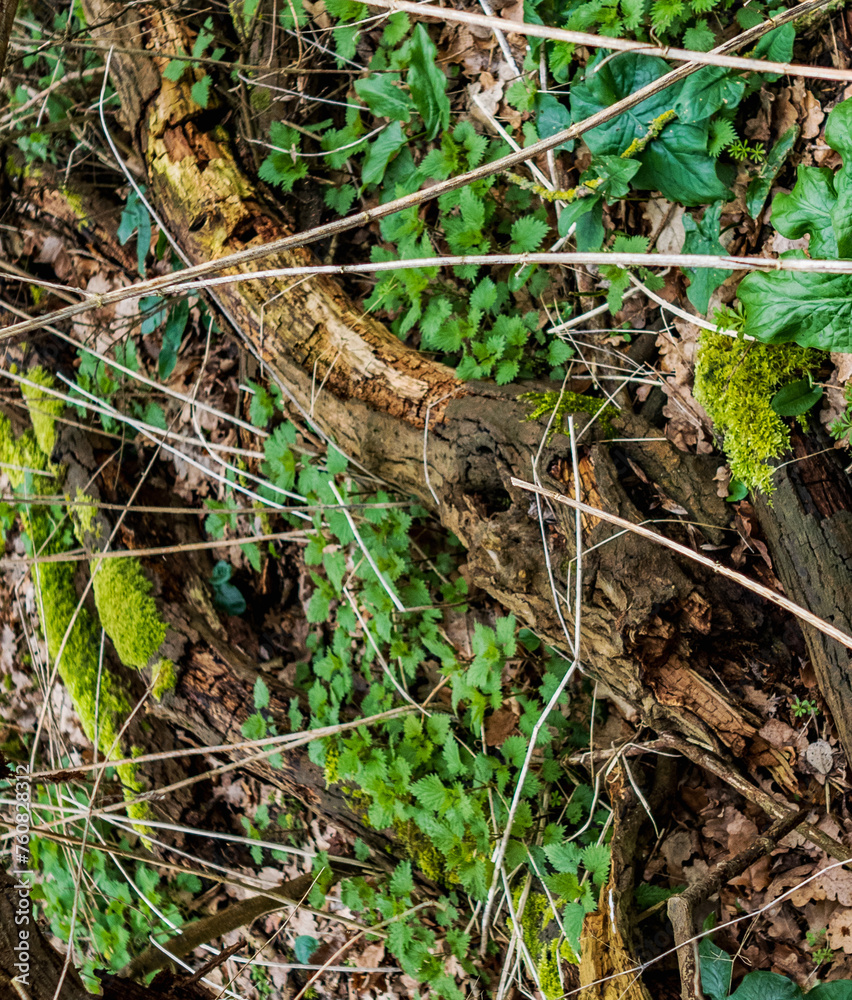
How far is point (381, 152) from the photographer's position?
7.54 ft

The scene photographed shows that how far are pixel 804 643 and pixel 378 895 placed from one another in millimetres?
1617

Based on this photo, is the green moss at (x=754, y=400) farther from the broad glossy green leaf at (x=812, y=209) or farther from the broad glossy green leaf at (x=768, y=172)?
the broad glossy green leaf at (x=768, y=172)

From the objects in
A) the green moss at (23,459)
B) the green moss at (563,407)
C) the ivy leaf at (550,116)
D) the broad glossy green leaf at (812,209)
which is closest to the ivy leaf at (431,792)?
the green moss at (563,407)

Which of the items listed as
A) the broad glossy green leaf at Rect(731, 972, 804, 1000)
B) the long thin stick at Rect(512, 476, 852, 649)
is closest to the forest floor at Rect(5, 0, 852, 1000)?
the broad glossy green leaf at Rect(731, 972, 804, 1000)

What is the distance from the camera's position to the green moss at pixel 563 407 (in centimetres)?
176

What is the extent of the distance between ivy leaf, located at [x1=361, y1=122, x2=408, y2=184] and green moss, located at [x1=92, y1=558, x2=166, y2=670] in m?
1.77

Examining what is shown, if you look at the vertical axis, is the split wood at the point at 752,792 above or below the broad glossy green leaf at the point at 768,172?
below

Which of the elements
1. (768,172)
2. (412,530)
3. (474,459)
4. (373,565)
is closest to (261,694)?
(373,565)

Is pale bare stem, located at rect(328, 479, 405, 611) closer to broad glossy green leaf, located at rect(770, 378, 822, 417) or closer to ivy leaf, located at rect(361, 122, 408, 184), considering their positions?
ivy leaf, located at rect(361, 122, 408, 184)

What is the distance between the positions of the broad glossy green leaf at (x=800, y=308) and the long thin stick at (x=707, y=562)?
46 centimetres

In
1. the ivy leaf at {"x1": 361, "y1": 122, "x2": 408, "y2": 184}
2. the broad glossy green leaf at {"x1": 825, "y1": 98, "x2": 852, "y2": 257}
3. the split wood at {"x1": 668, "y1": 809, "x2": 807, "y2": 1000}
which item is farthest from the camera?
A: the ivy leaf at {"x1": 361, "y1": 122, "x2": 408, "y2": 184}

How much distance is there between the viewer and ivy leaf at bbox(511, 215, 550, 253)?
199cm

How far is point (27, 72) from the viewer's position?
11.2 feet

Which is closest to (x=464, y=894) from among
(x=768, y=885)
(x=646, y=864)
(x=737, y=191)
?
(x=646, y=864)
